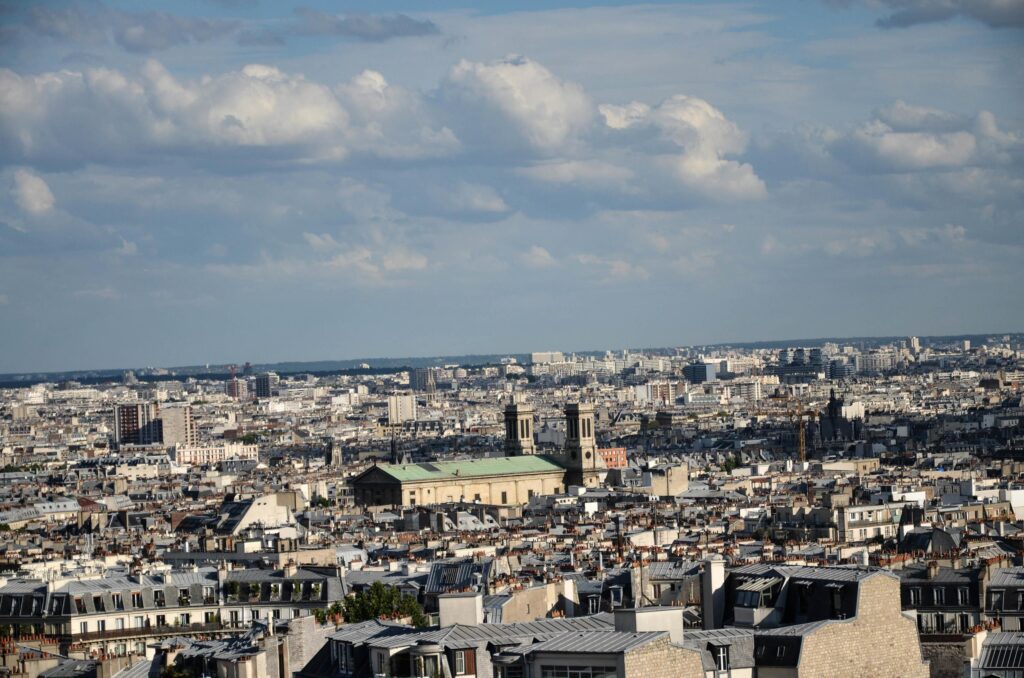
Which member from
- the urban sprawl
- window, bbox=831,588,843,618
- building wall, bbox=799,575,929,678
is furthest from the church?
building wall, bbox=799,575,929,678

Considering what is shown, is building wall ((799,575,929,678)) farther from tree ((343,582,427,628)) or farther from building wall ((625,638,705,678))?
tree ((343,582,427,628))

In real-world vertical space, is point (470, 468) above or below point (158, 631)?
below

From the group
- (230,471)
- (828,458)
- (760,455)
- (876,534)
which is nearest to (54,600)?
(876,534)

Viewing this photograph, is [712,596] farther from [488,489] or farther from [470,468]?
Answer: [470,468]

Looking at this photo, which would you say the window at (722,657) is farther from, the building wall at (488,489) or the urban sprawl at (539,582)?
the building wall at (488,489)

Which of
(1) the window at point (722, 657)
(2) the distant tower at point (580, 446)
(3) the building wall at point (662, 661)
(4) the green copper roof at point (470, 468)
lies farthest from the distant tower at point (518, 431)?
(3) the building wall at point (662, 661)

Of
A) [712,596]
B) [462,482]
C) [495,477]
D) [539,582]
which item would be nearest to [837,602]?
[712,596]
